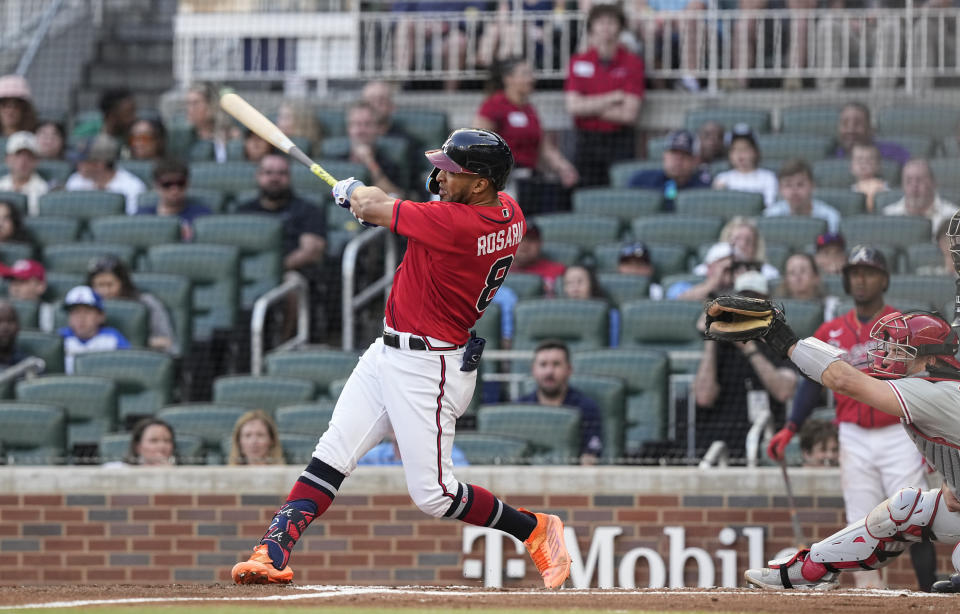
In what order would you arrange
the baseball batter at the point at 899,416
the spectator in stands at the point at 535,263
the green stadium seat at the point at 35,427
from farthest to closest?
the spectator in stands at the point at 535,263 → the green stadium seat at the point at 35,427 → the baseball batter at the point at 899,416

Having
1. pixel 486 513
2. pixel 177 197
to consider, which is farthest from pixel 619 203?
pixel 486 513

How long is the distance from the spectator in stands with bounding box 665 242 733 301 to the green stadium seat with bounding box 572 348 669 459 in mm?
662

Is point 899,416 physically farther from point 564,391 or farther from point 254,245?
point 254,245

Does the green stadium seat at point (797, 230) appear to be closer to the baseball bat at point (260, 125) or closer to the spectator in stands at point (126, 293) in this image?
the spectator in stands at point (126, 293)

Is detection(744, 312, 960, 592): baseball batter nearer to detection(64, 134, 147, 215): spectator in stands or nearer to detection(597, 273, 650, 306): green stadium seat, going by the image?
detection(597, 273, 650, 306): green stadium seat

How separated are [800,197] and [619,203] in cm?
126

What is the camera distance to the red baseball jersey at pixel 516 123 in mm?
11352

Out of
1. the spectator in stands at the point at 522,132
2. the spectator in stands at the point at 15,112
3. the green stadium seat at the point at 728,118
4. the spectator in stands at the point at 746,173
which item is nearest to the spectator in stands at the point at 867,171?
the spectator in stands at the point at 746,173

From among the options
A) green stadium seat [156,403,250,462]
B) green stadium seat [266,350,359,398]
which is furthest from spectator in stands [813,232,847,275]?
green stadium seat [156,403,250,462]

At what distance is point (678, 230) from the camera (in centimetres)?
1023

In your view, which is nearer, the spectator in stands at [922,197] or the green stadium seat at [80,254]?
the spectator in stands at [922,197]

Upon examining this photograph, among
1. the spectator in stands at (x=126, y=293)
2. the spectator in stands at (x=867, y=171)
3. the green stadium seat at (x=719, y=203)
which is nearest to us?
the spectator in stands at (x=126, y=293)

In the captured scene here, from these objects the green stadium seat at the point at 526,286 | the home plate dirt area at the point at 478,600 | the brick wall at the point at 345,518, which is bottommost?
the brick wall at the point at 345,518

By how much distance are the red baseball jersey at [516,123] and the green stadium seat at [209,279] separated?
94.7 inches
